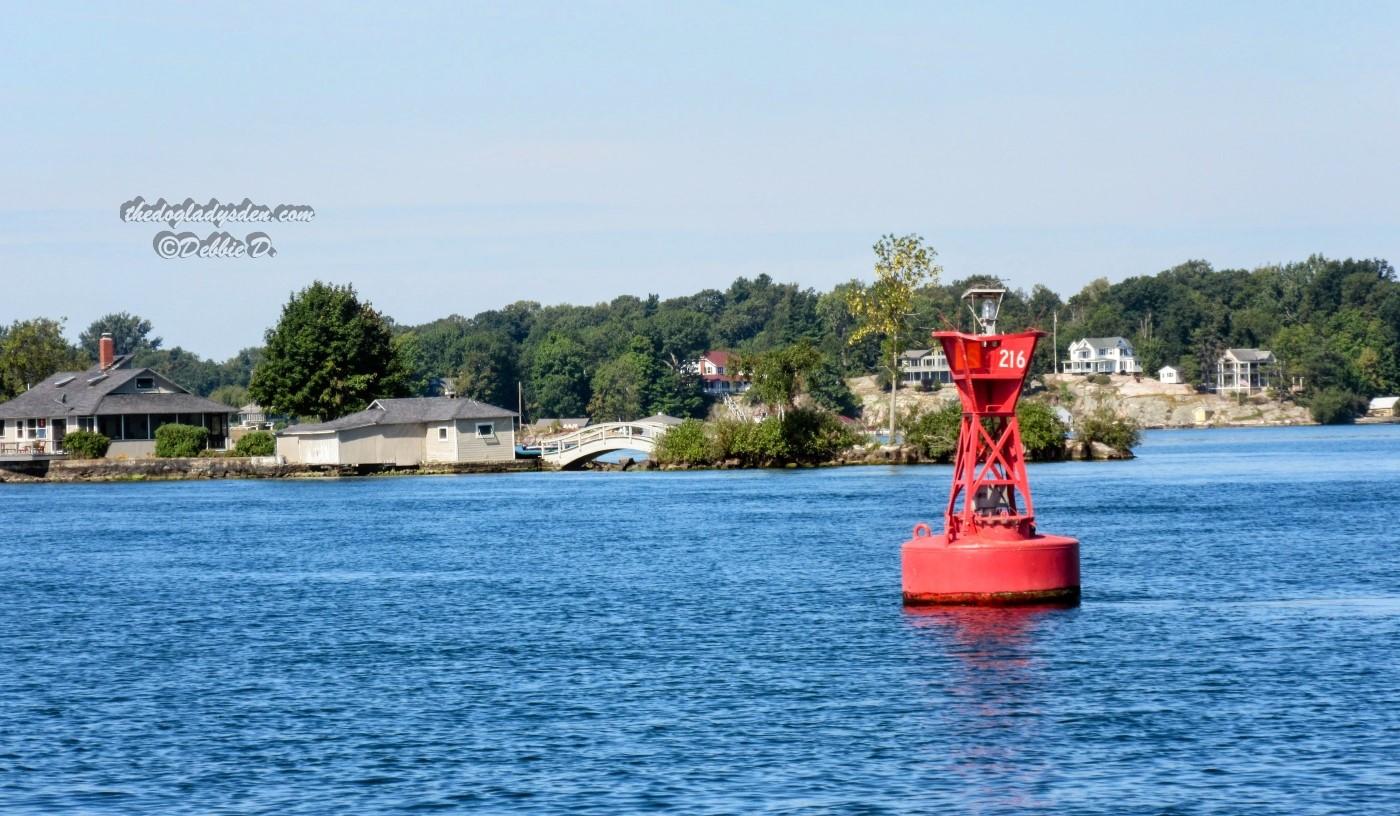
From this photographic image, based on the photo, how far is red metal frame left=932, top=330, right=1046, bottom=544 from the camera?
33.2 meters

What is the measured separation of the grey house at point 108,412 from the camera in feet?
358

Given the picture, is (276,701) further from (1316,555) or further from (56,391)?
(56,391)

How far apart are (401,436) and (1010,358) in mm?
77211

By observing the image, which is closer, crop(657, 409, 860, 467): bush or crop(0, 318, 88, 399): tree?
crop(657, 409, 860, 467): bush

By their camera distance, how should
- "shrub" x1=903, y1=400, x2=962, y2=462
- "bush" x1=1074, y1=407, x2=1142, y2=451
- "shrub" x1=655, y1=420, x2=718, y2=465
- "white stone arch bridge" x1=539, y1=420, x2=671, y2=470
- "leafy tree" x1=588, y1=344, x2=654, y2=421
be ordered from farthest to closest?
"leafy tree" x1=588, y1=344, x2=654, y2=421 < "white stone arch bridge" x1=539, y1=420, x2=671, y2=470 < "shrub" x1=655, y1=420, x2=718, y2=465 < "bush" x1=1074, y1=407, x2=1142, y2=451 < "shrub" x1=903, y1=400, x2=962, y2=462

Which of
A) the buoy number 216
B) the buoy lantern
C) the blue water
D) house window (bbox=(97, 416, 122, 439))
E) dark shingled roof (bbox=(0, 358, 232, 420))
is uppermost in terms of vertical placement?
dark shingled roof (bbox=(0, 358, 232, 420))

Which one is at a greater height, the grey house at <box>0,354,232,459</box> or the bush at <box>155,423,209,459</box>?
the grey house at <box>0,354,232,459</box>

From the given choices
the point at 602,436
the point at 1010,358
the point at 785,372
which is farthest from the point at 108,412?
the point at 1010,358

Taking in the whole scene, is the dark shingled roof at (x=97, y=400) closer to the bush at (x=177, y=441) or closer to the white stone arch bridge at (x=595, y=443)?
the bush at (x=177, y=441)

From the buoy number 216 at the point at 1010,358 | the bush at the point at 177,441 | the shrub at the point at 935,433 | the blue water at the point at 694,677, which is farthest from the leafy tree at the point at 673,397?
the buoy number 216 at the point at 1010,358

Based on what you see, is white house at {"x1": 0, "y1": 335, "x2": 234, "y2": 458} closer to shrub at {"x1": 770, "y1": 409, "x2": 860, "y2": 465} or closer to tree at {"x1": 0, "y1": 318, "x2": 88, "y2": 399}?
tree at {"x1": 0, "y1": 318, "x2": 88, "y2": 399}

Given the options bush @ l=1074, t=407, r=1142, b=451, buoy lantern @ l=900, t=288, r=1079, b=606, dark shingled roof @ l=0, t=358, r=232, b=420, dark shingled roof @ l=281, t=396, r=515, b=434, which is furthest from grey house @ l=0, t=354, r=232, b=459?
buoy lantern @ l=900, t=288, r=1079, b=606

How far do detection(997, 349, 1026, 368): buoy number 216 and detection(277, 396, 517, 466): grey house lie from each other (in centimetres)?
7468

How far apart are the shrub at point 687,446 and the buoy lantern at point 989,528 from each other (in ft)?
243
